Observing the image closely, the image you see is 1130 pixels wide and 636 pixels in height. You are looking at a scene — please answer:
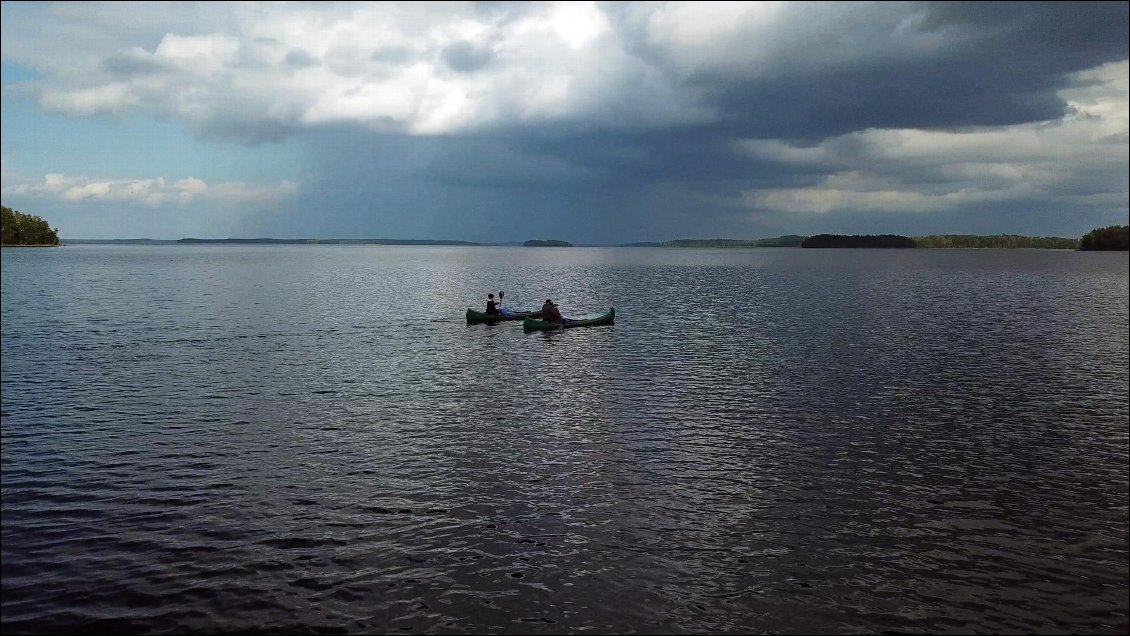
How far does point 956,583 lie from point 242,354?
42.6 m

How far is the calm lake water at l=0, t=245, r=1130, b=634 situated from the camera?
1504 centimetres

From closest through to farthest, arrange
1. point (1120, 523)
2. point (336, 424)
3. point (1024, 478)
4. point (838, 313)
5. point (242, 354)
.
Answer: point (1120, 523) → point (1024, 478) → point (336, 424) → point (242, 354) → point (838, 313)

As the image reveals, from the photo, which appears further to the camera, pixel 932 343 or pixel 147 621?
pixel 932 343

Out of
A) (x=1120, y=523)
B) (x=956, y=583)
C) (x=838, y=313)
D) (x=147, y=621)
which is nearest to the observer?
(x=147, y=621)

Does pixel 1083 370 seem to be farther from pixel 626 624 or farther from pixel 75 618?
pixel 75 618

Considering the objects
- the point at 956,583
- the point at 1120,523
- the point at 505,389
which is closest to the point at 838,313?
the point at 505,389

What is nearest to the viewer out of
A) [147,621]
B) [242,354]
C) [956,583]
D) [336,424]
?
[147,621]

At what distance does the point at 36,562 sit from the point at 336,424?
510 inches

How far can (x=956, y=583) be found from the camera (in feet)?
53.1

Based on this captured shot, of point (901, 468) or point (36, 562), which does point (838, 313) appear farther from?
point (36, 562)

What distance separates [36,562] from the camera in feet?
54.2

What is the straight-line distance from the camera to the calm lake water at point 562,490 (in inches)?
592

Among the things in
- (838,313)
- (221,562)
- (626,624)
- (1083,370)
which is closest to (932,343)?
(1083,370)

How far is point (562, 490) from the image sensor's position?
2161 centimetres
